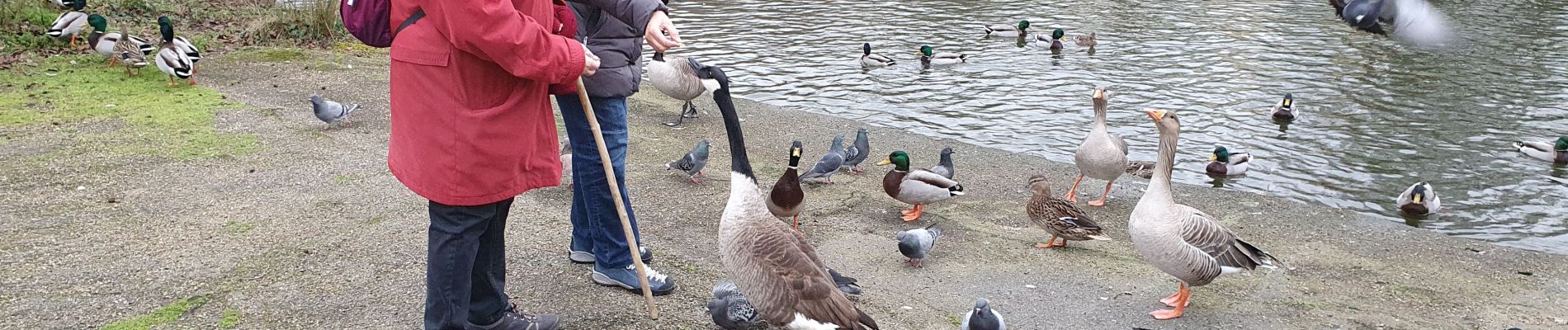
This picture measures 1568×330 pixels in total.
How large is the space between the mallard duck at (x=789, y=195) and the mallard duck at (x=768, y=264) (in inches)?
71.3

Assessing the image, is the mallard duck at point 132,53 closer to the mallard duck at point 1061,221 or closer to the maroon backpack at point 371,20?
the maroon backpack at point 371,20

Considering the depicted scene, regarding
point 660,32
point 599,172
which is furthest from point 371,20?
point 599,172

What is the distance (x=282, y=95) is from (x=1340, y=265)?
9470 mm

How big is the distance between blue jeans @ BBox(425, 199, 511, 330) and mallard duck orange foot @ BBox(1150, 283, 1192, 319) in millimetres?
3489

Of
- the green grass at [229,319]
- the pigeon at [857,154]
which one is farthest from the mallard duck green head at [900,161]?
the green grass at [229,319]

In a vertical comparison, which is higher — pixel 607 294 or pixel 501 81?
pixel 501 81

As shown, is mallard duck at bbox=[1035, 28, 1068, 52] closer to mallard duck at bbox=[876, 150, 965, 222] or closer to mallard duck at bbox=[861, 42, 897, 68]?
mallard duck at bbox=[861, 42, 897, 68]

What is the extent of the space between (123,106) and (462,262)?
295 inches

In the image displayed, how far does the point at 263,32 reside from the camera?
1312cm

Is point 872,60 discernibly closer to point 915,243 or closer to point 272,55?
point 272,55

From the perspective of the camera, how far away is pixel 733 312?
482cm

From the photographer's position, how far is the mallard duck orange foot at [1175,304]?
18.5ft

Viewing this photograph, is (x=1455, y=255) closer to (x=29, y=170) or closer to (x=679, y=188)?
(x=679, y=188)

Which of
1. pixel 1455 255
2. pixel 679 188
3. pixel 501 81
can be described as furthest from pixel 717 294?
pixel 1455 255
